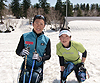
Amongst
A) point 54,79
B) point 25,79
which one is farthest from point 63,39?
point 54,79

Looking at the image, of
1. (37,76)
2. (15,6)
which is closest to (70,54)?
(37,76)

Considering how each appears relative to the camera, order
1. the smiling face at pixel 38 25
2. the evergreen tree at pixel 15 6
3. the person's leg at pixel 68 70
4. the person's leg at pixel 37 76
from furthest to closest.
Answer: the evergreen tree at pixel 15 6 → the person's leg at pixel 68 70 → the smiling face at pixel 38 25 → the person's leg at pixel 37 76

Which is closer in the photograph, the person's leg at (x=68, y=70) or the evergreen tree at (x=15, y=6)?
the person's leg at (x=68, y=70)

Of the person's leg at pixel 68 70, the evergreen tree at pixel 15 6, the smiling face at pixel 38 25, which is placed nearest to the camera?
the smiling face at pixel 38 25

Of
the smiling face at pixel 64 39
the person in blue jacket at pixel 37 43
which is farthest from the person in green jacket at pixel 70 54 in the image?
the person in blue jacket at pixel 37 43

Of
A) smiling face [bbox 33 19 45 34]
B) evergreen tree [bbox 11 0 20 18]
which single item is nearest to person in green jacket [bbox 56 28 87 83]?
smiling face [bbox 33 19 45 34]

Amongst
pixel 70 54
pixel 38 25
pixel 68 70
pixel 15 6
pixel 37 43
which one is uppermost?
pixel 15 6

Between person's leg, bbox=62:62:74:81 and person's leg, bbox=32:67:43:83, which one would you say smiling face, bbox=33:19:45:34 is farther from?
person's leg, bbox=62:62:74:81

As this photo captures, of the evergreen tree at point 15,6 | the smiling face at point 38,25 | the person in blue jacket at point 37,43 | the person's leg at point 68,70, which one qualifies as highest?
the evergreen tree at point 15,6

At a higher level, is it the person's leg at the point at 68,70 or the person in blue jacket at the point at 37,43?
the person in blue jacket at the point at 37,43

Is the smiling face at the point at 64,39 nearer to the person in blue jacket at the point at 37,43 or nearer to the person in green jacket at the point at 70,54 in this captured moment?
the person in green jacket at the point at 70,54

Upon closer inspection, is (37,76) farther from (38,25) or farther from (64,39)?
(38,25)

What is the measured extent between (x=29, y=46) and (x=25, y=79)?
30.0 inches

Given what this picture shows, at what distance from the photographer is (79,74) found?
2668mm
